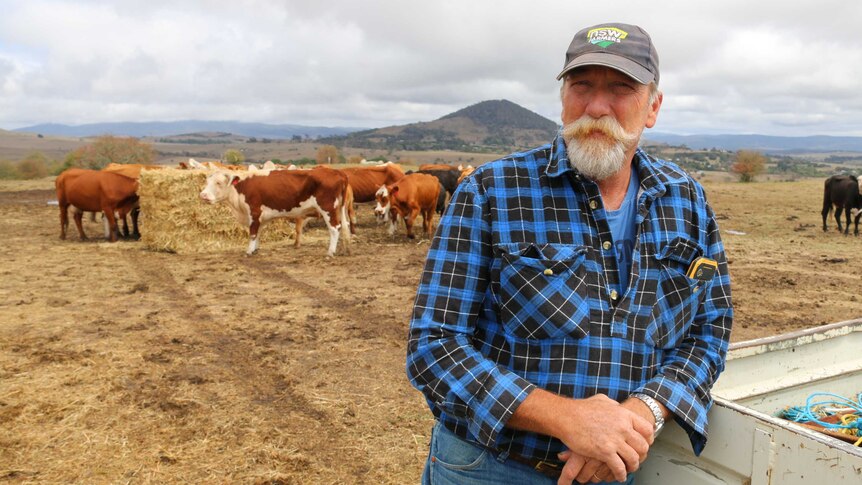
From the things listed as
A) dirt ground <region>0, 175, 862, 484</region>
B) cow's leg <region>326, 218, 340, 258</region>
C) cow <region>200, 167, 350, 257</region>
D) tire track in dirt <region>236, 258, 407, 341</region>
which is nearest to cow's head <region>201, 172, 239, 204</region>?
cow <region>200, 167, 350, 257</region>

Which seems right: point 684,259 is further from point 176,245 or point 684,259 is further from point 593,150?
point 176,245

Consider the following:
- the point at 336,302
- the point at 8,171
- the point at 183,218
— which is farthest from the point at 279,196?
the point at 8,171

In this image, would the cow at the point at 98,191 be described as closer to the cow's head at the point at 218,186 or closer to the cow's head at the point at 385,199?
the cow's head at the point at 218,186

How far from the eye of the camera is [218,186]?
12203 mm

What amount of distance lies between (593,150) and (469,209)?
1.37ft

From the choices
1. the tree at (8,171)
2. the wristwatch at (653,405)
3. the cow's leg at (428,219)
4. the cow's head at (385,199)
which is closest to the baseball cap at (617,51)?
the wristwatch at (653,405)

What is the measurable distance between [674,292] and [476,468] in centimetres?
80

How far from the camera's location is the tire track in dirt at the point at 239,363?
489 centimetres

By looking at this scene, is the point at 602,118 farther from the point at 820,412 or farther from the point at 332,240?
the point at 332,240

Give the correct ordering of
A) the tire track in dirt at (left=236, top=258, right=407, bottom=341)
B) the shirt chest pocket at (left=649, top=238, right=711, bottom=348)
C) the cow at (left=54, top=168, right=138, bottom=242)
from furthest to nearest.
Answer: the cow at (left=54, top=168, right=138, bottom=242)
the tire track in dirt at (left=236, top=258, right=407, bottom=341)
the shirt chest pocket at (left=649, top=238, right=711, bottom=348)

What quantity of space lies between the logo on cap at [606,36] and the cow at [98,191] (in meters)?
13.0

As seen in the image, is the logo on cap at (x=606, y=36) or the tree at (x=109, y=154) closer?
the logo on cap at (x=606, y=36)

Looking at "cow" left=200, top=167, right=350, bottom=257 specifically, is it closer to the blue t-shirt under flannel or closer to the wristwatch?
the blue t-shirt under flannel

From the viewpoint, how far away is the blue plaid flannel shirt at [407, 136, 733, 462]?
1723 millimetres
